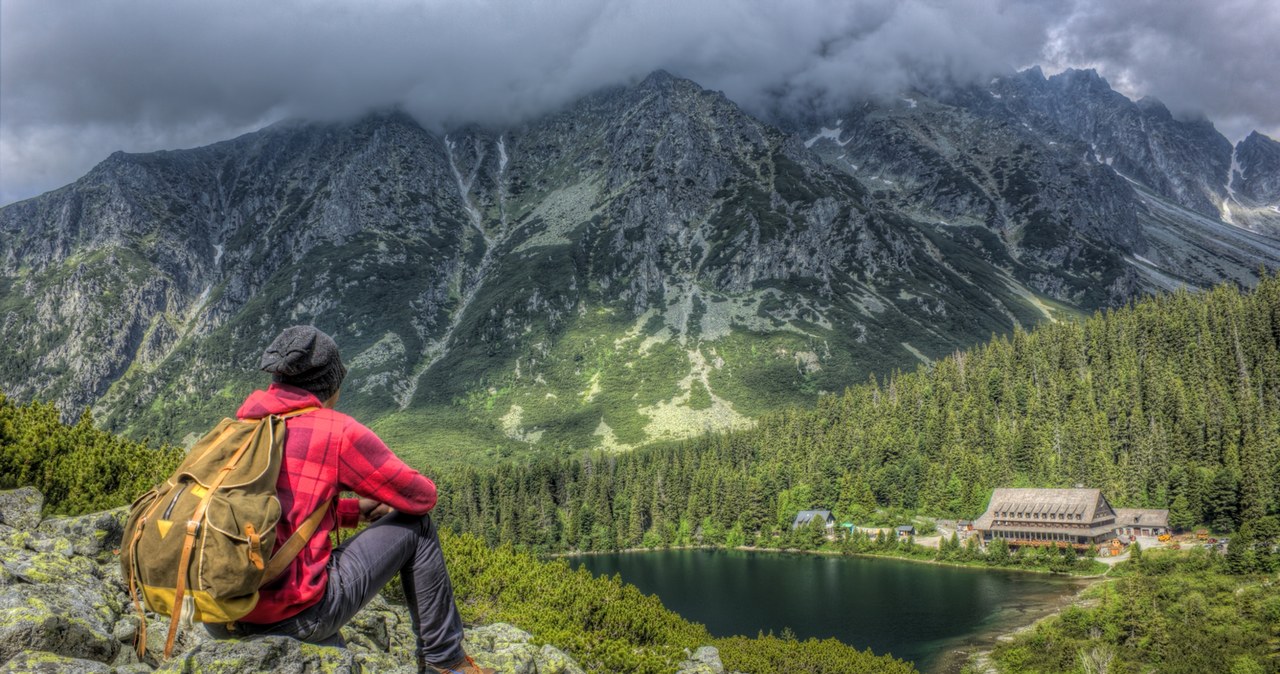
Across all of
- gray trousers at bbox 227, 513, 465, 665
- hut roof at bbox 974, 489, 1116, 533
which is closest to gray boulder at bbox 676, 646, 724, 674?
gray trousers at bbox 227, 513, 465, 665

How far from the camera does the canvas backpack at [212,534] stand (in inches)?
179

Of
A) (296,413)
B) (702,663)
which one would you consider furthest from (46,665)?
(702,663)

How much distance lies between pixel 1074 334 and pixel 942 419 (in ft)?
108

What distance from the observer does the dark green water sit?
63.2 metres

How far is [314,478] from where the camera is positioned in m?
5.27

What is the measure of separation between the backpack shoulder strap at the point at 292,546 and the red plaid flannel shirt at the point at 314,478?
5 centimetres

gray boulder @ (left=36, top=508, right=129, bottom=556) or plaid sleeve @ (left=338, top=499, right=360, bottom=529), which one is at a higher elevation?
plaid sleeve @ (left=338, top=499, right=360, bottom=529)

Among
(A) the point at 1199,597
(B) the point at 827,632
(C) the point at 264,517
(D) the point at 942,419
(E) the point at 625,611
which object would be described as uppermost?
(D) the point at 942,419

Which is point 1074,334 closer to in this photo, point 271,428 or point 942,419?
point 942,419

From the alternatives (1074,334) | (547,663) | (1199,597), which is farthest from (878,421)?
(547,663)

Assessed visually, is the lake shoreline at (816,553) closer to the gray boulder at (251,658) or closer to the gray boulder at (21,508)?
the gray boulder at (21,508)

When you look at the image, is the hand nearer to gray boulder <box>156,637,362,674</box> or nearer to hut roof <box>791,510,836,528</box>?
gray boulder <box>156,637,362,674</box>

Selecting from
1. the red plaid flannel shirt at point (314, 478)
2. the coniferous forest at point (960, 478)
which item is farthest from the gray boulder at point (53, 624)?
the coniferous forest at point (960, 478)

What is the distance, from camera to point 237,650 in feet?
18.2
